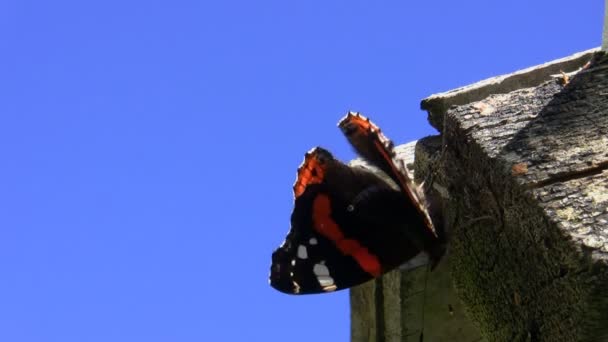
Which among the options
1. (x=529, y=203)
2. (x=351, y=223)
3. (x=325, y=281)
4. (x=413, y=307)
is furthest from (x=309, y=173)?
(x=529, y=203)

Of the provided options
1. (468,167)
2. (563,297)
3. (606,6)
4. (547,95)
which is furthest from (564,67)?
(563,297)

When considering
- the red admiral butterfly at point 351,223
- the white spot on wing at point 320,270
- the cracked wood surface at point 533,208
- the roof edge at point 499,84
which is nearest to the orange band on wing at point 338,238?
the red admiral butterfly at point 351,223

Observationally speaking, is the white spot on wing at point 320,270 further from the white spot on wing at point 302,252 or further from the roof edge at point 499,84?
the roof edge at point 499,84

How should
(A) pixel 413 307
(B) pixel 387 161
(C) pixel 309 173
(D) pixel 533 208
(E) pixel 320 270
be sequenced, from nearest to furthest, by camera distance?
(D) pixel 533 208, (B) pixel 387 161, (A) pixel 413 307, (E) pixel 320 270, (C) pixel 309 173

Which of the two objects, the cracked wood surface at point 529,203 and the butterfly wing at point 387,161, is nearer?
the cracked wood surface at point 529,203

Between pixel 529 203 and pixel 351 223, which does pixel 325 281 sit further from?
pixel 529 203

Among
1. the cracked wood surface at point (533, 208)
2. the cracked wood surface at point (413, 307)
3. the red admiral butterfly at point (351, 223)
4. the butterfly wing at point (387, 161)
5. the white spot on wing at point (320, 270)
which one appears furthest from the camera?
the white spot on wing at point (320, 270)

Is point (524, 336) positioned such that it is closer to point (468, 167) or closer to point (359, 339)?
point (468, 167)

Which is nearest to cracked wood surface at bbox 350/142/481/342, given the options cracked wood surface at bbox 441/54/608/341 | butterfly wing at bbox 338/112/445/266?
butterfly wing at bbox 338/112/445/266
